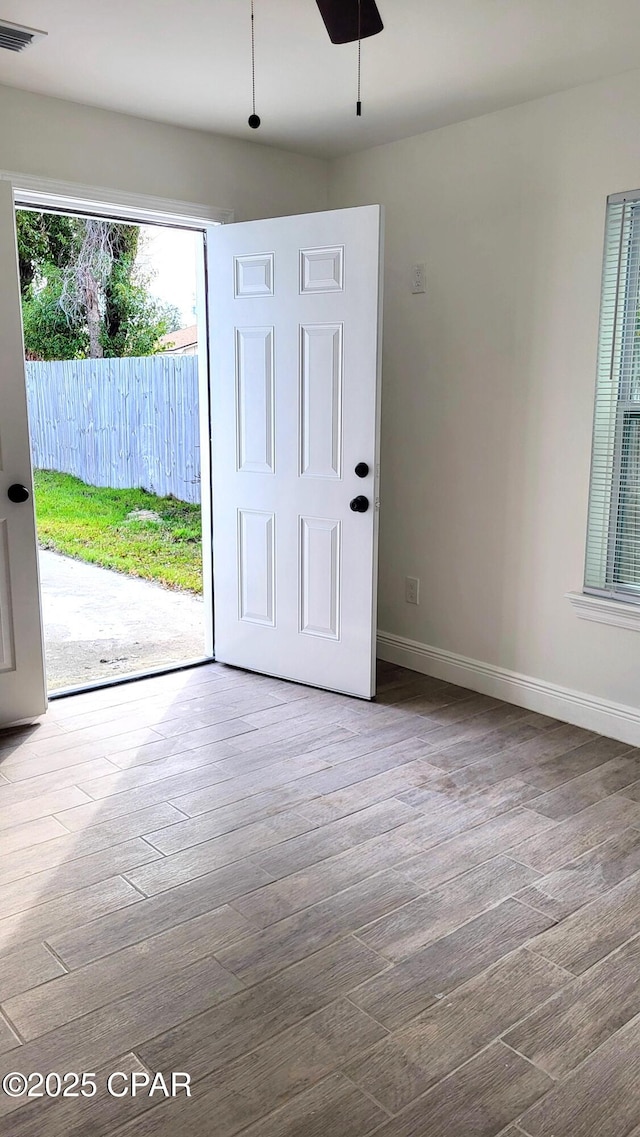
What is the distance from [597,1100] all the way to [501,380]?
2.66 m

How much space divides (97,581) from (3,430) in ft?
10.1

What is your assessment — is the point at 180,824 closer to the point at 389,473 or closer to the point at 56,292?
the point at 389,473

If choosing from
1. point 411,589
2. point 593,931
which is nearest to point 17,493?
point 411,589

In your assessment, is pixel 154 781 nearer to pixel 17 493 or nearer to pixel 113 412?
pixel 17 493

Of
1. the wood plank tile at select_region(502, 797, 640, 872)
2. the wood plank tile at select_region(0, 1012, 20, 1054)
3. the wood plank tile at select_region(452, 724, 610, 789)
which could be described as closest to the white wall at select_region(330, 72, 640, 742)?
the wood plank tile at select_region(452, 724, 610, 789)

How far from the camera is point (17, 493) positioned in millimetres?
3223

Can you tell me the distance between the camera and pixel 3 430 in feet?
10.5

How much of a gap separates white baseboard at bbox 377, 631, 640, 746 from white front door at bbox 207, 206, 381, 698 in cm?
48

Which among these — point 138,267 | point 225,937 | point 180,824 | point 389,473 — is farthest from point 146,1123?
point 138,267

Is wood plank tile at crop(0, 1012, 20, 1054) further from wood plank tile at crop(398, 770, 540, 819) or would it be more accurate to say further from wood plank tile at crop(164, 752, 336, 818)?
wood plank tile at crop(398, 770, 540, 819)

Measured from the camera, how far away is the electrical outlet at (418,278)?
3791 millimetres

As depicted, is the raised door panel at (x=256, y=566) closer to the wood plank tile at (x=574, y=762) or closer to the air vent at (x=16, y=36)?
the wood plank tile at (x=574, y=762)

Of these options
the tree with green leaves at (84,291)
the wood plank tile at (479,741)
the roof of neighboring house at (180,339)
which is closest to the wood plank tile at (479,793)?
the wood plank tile at (479,741)

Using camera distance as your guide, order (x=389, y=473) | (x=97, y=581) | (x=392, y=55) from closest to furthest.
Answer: (x=392, y=55)
(x=389, y=473)
(x=97, y=581)
